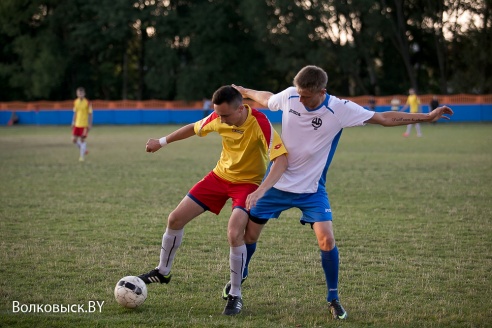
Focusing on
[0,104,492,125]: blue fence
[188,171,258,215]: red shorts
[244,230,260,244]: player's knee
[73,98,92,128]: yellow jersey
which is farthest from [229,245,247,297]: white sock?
[0,104,492,125]: blue fence

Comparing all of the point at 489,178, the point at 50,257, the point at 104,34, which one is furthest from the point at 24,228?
the point at 104,34

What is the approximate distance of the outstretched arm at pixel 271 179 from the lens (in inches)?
217

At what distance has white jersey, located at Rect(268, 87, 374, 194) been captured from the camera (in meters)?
5.89

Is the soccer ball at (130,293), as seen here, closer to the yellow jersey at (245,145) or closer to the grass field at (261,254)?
the grass field at (261,254)

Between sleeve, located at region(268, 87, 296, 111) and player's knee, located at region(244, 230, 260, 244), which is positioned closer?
→ sleeve, located at region(268, 87, 296, 111)

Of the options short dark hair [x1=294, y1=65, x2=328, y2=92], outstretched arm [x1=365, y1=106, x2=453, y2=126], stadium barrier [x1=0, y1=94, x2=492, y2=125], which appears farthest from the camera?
stadium barrier [x1=0, y1=94, x2=492, y2=125]

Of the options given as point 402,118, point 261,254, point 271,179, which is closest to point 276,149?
point 271,179

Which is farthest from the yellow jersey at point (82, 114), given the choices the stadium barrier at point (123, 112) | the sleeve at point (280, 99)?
the stadium barrier at point (123, 112)

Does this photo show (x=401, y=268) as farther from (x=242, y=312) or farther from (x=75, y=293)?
(x=75, y=293)

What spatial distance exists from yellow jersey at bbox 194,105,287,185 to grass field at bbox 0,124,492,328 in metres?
1.10

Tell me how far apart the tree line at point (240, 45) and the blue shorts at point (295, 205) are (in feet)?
141

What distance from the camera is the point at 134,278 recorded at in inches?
233

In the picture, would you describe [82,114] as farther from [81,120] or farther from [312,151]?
[312,151]

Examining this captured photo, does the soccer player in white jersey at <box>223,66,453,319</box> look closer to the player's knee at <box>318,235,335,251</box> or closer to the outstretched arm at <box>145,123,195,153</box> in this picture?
the player's knee at <box>318,235,335,251</box>
